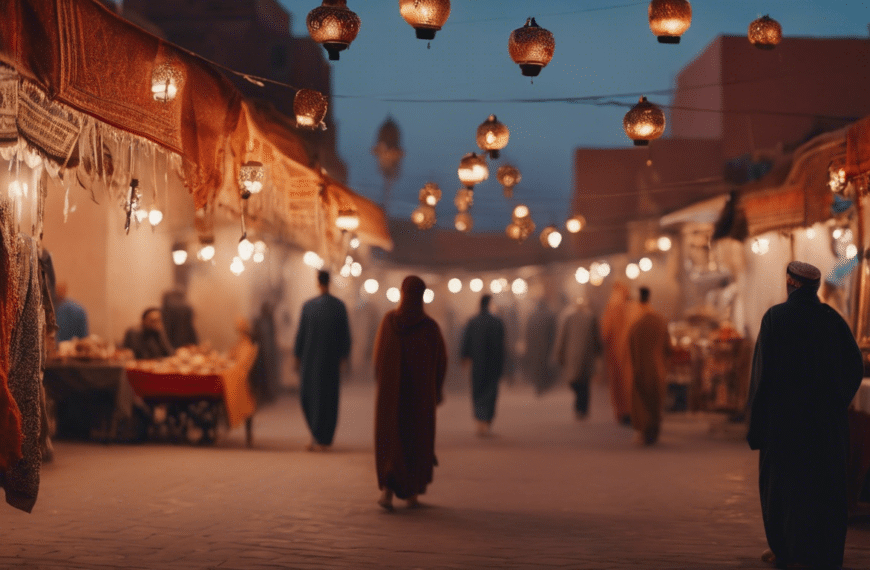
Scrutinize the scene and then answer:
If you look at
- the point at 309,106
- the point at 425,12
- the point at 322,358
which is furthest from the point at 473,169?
the point at 425,12

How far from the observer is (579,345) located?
1656 centimetres

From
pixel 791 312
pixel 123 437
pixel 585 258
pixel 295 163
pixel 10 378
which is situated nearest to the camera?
pixel 10 378

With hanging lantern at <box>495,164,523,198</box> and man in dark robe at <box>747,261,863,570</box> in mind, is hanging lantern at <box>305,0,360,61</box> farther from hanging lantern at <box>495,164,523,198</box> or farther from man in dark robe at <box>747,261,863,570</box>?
hanging lantern at <box>495,164,523,198</box>

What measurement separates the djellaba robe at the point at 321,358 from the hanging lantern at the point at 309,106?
4233mm

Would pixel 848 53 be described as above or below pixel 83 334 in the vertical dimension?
above

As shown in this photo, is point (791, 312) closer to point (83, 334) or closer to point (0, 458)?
point (0, 458)

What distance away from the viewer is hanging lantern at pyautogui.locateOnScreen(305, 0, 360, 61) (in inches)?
279

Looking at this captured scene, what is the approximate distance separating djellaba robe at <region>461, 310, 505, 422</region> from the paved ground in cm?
208

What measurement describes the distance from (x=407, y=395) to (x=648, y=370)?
19.2 ft

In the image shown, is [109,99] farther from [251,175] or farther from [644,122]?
[644,122]

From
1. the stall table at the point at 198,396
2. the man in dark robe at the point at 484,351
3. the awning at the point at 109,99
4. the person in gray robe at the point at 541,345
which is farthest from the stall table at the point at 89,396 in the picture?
the person in gray robe at the point at 541,345

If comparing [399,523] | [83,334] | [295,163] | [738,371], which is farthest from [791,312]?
[83,334]

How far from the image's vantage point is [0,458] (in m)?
5.05

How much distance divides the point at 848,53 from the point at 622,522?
1540 centimetres
